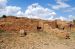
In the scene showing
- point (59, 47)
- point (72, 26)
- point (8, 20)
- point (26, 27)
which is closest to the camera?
point (59, 47)

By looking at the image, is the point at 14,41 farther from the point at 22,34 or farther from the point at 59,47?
the point at 59,47

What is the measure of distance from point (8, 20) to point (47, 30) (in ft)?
21.7

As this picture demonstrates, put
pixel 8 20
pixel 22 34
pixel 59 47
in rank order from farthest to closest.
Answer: pixel 8 20 → pixel 22 34 → pixel 59 47

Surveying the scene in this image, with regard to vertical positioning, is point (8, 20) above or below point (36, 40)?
above

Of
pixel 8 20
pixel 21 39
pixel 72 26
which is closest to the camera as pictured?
pixel 21 39

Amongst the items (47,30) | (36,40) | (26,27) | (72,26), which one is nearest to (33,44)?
(36,40)

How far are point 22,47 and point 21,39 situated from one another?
2.27 metres

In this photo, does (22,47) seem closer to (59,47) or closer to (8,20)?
(59,47)

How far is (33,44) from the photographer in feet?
53.5

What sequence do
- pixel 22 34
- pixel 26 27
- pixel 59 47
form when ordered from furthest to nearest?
1. pixel 26 27
2. pixel 22 34
3. pixel 59 47

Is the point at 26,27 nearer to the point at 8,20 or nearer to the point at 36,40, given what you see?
the point at 8,20

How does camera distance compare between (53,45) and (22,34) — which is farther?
(22,34)

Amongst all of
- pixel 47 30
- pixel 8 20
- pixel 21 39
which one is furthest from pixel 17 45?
pixel 8 20

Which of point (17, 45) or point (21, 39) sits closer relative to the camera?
point (17, 45)
